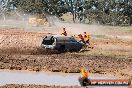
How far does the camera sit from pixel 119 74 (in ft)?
72.6

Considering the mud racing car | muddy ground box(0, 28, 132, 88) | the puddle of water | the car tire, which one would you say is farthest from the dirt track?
the car tire

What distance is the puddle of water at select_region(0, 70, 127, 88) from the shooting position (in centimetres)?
1903

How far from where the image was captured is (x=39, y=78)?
20.4 metres

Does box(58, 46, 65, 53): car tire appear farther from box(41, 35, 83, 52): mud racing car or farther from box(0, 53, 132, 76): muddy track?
box(0, 53, 132, 76): muddy track

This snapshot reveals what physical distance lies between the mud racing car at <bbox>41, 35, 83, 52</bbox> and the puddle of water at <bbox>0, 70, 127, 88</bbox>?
7844mm

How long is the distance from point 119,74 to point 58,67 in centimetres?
385

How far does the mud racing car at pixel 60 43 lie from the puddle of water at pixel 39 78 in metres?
7.84

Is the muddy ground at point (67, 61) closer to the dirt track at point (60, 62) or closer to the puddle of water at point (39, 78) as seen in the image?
the dirt track at point (60, 62)

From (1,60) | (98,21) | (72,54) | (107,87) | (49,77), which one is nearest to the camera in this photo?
(107,87)

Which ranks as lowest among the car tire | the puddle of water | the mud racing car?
the puddle of water

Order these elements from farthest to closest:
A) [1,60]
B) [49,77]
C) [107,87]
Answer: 1. [1,60]
2. [49,77]
3. [107,87]

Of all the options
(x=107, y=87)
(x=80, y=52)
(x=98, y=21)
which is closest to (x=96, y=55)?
(x=80, y=52)

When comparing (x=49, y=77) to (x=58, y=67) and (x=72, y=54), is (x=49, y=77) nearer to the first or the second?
(x=58, y=67)

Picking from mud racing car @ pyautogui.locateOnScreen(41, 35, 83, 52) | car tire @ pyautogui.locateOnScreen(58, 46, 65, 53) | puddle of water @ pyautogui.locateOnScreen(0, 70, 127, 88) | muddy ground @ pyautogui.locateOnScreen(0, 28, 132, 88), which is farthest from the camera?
car tire @ pyautogui.locateOnScreen(58, 46, 65, 53)
